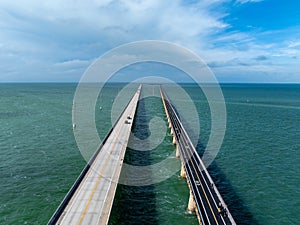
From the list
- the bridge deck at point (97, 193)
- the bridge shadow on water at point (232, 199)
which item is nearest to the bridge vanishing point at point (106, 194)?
the bridge deck at point (97, 193)

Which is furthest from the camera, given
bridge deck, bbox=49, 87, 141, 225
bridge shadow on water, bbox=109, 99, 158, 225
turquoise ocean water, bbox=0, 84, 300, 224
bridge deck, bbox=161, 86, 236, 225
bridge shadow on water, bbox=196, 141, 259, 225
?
turquoise ocean water, bbox=0, 84, 300, 224

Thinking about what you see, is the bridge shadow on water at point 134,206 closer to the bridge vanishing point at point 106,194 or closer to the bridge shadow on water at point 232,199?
the bridge vanishing point at point 106,194

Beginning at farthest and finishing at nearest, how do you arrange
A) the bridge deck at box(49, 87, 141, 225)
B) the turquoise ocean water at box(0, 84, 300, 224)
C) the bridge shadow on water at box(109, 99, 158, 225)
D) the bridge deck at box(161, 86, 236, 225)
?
the turquoise ocean water at box(0, 84, 300, 224) → the bridge shadow on water at box(109, 99, 158, 225) → the bridge deck at box(161, 86, 236, 225) → the bridge deck at box(49, 87, 141, 225)

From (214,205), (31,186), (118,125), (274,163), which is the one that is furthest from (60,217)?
(118,125)

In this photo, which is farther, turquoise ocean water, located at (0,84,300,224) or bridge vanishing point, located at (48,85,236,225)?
turquoise ocean water, located at (0,84,300,224)

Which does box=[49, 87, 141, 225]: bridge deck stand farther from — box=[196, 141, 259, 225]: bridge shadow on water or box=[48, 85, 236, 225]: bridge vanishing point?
box=[196, 141, 259, 225]: bridge shadow on water

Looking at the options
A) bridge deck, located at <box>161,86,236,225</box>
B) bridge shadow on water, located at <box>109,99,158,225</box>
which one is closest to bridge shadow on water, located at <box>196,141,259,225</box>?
bridge deck, located at <box>161,86,236,225</box>

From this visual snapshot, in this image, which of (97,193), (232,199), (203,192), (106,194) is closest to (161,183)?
(203,192)
